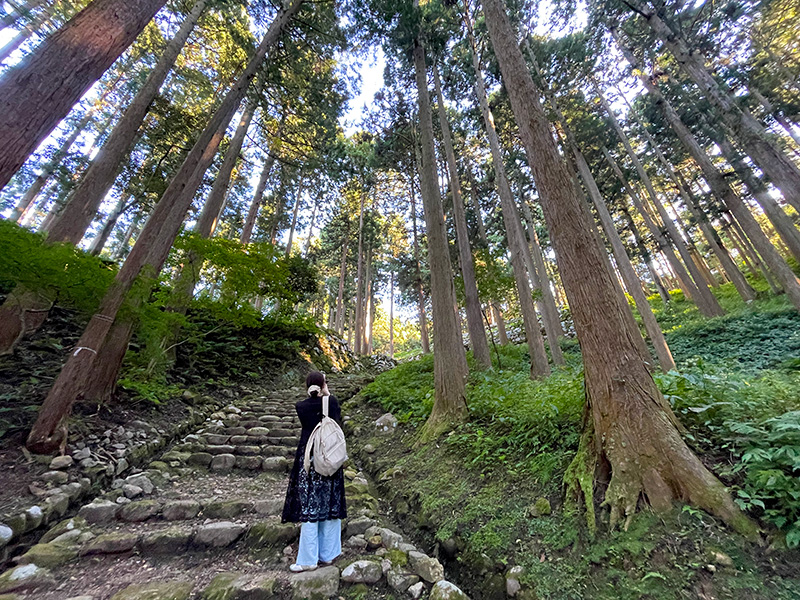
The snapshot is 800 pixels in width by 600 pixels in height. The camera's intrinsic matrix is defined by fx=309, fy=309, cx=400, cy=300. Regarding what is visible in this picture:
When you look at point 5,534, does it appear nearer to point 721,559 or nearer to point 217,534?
point 217,534

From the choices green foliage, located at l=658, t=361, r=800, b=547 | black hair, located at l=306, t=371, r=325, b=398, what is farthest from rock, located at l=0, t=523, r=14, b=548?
green foliage, located at l=658, t=361, r=800, b=547

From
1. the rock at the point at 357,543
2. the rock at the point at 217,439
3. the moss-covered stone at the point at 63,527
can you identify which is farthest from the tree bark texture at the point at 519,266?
the moss-covered stone at the point at 63,527

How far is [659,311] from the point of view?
1764 cm

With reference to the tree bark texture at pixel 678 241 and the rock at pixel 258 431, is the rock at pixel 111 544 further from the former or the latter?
the tree bark texture at pixel 678 241

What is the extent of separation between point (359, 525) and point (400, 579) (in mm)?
904

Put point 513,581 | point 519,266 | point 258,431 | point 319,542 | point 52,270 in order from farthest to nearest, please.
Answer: point 519,266 < point 258,431 < point 52,270 < point 319,542 < point 513,581

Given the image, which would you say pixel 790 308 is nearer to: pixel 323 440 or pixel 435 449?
pixel 435 449

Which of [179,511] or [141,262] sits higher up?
[141,262]

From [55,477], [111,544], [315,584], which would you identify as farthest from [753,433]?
[55,477]

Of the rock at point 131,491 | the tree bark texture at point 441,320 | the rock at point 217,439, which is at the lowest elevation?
the rock at point 131,491

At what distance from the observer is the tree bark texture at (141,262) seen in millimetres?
3533

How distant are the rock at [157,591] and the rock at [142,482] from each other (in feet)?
5.62

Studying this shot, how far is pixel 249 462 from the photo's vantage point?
14.7 feet

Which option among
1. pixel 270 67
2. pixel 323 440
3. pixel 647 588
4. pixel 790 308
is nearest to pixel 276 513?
pixel 323 440
